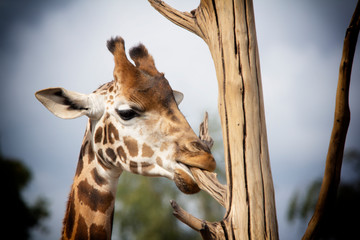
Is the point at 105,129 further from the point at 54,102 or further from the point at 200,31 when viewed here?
the point at 200,31

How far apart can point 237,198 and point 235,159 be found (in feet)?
0.64

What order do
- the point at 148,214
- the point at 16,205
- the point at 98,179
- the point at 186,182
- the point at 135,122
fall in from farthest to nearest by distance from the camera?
the point at 148,214 < the point at 16,205 < the point at 98,179 < the point at 135,122 < the point at 186,182

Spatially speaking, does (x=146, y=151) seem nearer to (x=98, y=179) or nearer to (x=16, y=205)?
(x=98, y=179)

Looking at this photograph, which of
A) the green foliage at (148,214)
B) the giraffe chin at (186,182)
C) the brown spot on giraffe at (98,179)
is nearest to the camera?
the giraffe chin at (186,182)

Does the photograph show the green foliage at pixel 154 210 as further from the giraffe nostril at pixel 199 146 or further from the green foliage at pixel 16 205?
the giraffe nostril at pixel 199 146

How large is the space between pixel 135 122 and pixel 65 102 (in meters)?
0.50

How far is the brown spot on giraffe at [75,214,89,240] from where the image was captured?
214 centimetres

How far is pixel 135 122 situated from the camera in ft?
6.89

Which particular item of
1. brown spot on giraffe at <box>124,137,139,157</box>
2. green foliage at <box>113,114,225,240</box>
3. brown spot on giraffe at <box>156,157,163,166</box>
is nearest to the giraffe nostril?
brown spot on giraffe at <box>156,157,163,166</box>

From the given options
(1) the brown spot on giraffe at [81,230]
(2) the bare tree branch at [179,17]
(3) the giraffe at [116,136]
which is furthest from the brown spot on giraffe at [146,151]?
(2) the bare tree branch at [179,17]

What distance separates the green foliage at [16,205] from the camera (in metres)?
6.51

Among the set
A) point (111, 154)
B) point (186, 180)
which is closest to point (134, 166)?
point (111, 154)

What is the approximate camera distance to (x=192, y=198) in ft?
22.8

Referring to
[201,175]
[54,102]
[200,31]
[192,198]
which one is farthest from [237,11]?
[192,198]
